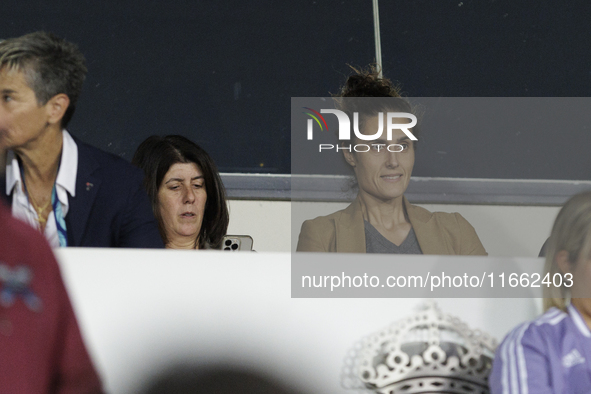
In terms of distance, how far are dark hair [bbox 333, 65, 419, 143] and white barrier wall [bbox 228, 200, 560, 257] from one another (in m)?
0.63

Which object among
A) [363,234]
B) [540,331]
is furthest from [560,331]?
[363,234]

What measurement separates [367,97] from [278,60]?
1.04m

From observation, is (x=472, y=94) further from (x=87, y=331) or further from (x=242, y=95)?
(x=87, y=331)

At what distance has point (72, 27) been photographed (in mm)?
2213

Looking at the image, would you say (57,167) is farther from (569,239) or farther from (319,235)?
(569,239)

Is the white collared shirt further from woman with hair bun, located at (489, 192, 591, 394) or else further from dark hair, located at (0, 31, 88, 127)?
woman with hair bun, located at (489, 192, 591, 394)

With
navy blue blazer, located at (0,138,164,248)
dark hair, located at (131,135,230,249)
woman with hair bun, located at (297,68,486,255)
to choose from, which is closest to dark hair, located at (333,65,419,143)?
woman with hair bun, located at (297,68,486,255)

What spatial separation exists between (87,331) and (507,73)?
6.78 ft

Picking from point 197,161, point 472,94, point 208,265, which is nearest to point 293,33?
point 472,94

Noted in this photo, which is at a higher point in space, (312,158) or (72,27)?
(72,27)

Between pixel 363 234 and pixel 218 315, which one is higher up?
pixel 363 234

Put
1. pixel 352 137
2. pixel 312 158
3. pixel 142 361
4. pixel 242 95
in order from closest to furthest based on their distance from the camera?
pixel 142 361, pixel 352 137, pixel 312 158, pixel 242 95

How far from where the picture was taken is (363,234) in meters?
1.21

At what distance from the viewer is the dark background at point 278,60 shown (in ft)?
7.27
